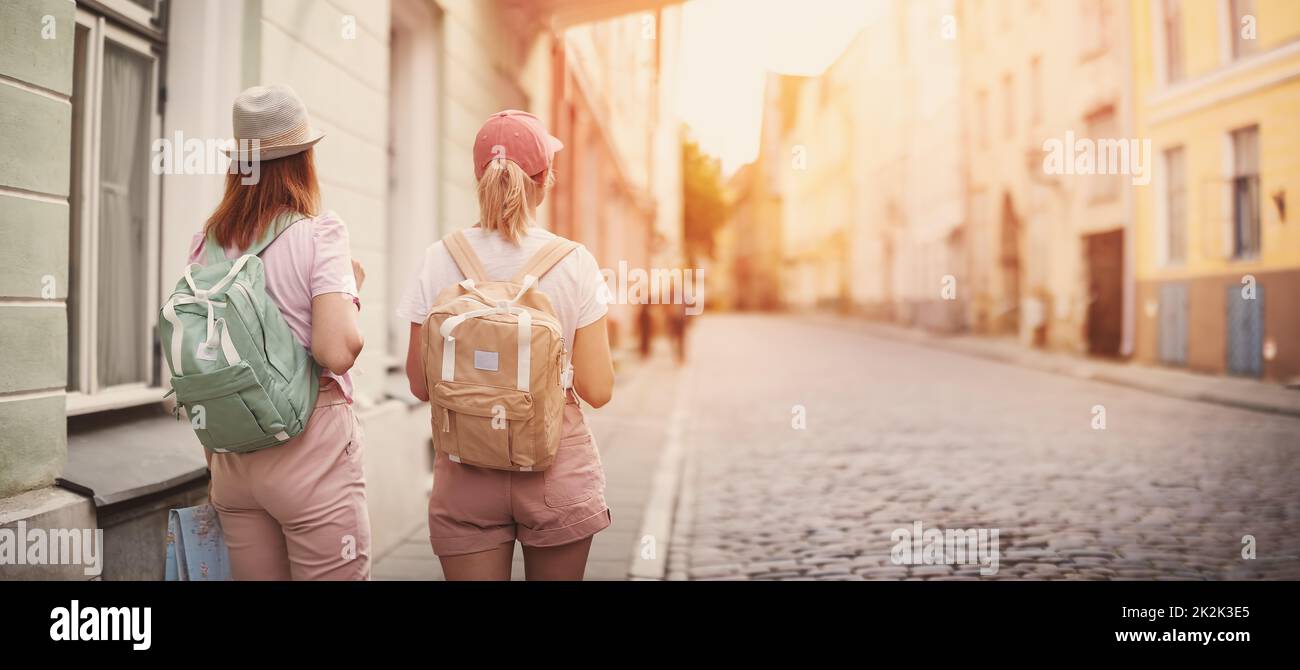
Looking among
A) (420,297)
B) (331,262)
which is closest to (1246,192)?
(420,297)

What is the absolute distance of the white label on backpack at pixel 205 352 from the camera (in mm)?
2373

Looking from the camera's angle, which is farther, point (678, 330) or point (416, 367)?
point (678, 330)

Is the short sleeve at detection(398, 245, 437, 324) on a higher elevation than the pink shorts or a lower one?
higher

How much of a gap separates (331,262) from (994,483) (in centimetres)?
598

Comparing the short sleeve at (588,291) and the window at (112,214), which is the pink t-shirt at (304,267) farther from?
the window at (112,214)

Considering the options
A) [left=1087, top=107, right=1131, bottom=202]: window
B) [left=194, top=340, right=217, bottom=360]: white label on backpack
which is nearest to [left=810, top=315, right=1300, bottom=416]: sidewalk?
[left=1087, top=107, right=1131, bottom=202]: window

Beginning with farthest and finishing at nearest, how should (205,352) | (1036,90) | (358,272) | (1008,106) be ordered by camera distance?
1. (1008,106)
2. (1036,90)
3. (358,272)
4. (205,352)

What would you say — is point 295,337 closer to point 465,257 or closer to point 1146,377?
point 465,257

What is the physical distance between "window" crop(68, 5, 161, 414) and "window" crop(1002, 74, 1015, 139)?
25008mm

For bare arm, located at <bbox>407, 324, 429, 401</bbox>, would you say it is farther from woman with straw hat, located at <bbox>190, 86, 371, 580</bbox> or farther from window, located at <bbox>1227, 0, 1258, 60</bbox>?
window, located at <bbox>1227, 0, 1258, 60</bbox>

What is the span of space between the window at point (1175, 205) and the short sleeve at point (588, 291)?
53.5 ft

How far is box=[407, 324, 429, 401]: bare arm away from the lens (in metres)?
2.51

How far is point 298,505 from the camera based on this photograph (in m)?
2.54
